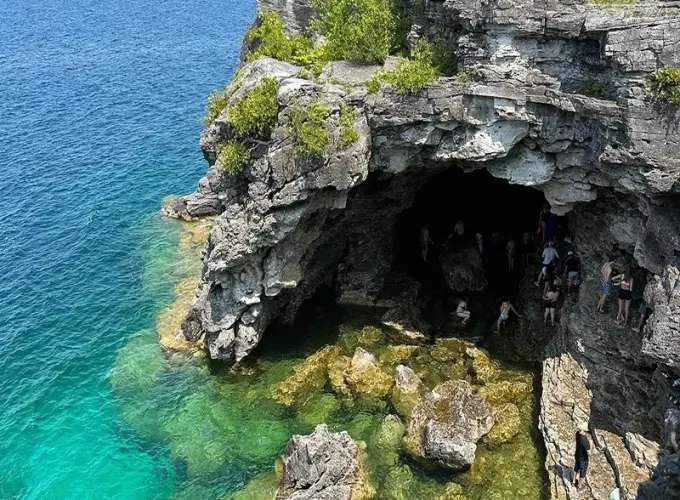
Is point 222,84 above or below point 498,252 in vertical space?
above

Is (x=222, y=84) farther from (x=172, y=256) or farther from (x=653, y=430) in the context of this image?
(x=653, y=430)

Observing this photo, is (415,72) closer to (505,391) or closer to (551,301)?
(551,301)

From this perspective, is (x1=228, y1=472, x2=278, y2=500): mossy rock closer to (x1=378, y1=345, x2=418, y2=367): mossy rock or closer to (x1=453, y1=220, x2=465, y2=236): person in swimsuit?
(x1=378, y1=345, x2=418, y2=367): mossy rock

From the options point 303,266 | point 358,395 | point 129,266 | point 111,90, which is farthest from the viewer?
point 111,90

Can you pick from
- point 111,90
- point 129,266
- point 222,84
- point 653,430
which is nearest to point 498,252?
point 653,430

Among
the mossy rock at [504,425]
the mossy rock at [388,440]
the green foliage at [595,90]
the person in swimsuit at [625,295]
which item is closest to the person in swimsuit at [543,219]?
the person in swimsuit at [625,295]

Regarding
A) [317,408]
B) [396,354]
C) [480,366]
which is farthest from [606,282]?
[317,408]
